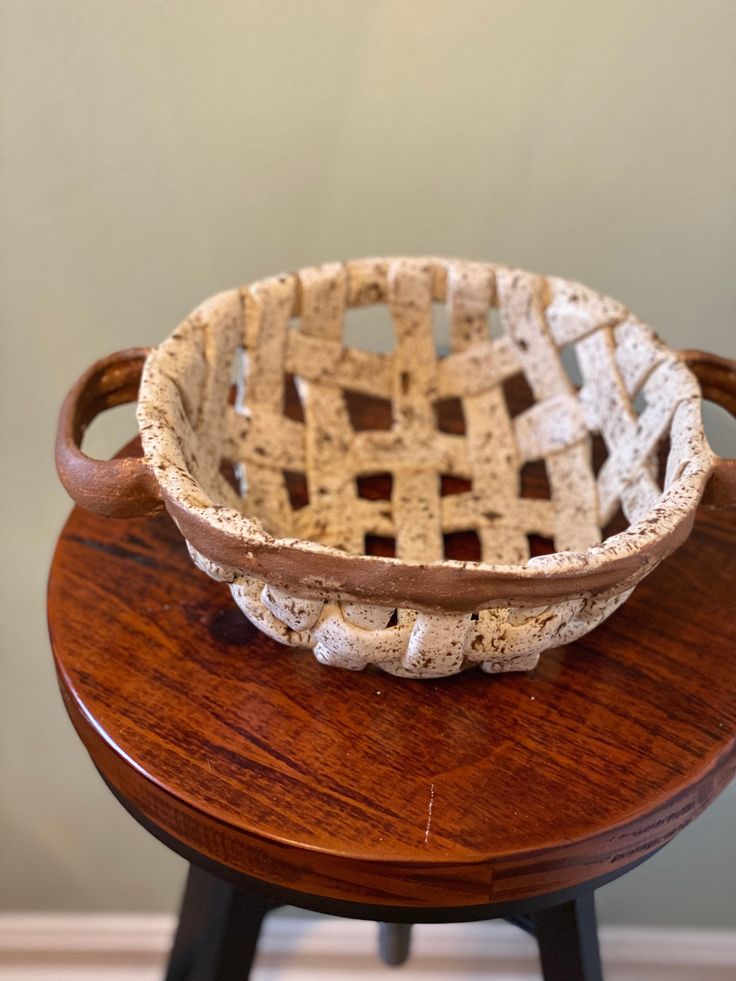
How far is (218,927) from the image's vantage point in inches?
21.3

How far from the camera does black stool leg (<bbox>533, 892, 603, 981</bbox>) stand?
0.55 meters

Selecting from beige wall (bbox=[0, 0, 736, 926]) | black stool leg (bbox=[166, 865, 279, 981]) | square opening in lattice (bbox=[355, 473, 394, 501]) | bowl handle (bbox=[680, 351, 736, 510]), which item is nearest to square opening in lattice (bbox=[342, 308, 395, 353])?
beige wall (bbox=[0, 0, 736, 926])

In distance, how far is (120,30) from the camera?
2.21ft

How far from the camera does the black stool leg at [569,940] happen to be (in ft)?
1.80

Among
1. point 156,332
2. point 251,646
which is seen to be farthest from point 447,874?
point 156,332

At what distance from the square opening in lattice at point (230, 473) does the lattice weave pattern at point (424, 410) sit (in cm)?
1

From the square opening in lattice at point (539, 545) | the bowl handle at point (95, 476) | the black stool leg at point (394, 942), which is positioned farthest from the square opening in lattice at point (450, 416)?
the black stool leg at point (394, 942)

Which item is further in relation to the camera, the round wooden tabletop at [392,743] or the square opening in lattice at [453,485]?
the square opening in lattice at [453,485]

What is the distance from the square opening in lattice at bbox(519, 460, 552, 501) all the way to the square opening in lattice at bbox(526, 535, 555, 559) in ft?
0.10

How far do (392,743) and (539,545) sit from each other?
210mm

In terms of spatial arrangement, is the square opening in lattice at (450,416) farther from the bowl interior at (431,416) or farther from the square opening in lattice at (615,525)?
the square opening in lattice at (615,525)

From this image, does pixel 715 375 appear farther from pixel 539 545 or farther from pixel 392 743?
pixel 392 743

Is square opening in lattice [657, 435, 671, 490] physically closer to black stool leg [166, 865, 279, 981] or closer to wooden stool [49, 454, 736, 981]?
wooden stool [49, 454, 736, 981]

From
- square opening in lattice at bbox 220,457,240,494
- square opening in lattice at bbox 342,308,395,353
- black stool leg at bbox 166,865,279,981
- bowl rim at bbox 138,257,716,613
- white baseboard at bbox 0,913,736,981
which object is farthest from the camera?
white baseboard at bbox 0,913,736,981
